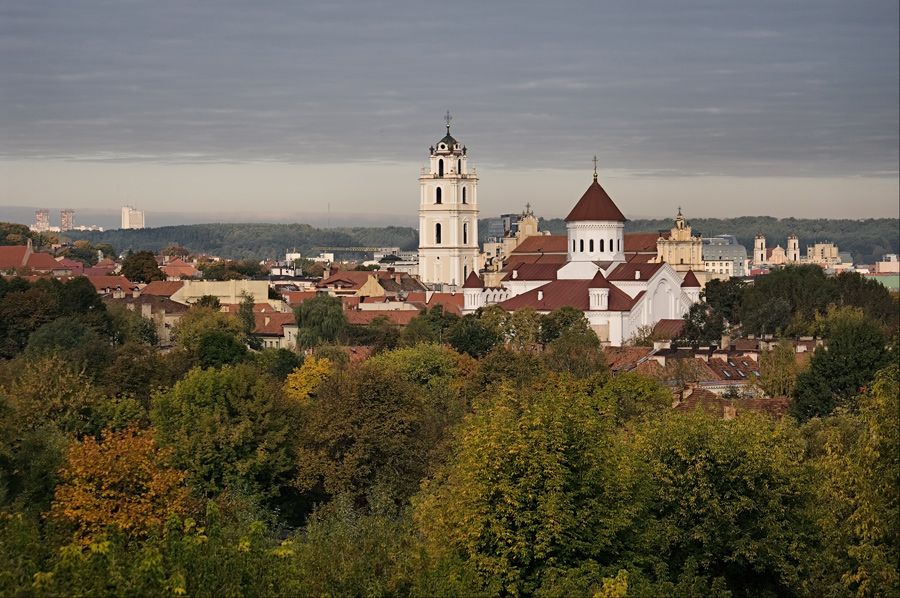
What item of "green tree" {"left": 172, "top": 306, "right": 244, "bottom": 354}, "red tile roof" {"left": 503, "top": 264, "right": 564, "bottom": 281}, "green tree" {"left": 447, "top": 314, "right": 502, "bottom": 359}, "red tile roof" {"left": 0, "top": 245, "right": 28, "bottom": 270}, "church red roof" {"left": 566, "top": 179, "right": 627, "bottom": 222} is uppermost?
"church red roof" {"left": 566, "top": 179, "right": 627, "bottom": 222}

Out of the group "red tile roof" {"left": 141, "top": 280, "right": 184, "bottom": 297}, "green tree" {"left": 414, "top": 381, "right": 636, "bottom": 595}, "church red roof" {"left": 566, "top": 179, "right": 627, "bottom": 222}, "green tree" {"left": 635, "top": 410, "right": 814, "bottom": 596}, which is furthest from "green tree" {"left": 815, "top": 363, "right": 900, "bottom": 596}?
"red tile roof" {"left": 141, "top": 280, "right": 184, "bottom": 297}

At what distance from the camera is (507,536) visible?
20.6m

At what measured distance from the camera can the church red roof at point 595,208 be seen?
9788 centimetres

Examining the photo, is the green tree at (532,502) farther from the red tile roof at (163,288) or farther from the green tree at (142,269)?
the green tree at (142,269)

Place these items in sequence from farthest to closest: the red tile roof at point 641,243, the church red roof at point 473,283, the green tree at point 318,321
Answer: the red tile roof at point 641,243 < the church red roof at point 473,283 < the green tree at point 318,321

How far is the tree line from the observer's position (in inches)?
730

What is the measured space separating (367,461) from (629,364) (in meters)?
23.7

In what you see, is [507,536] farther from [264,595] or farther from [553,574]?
[264,595]

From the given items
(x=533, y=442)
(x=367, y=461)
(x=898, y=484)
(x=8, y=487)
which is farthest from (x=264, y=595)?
(x=367, y=461)

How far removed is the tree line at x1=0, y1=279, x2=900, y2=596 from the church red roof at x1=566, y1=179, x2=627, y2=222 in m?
59.0

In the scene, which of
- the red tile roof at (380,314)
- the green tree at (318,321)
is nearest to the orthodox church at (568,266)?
the red tile roof at (380,314)

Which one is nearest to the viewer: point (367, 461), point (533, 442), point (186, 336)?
point (533, 442)

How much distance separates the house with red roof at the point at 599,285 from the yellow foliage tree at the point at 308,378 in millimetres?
34196

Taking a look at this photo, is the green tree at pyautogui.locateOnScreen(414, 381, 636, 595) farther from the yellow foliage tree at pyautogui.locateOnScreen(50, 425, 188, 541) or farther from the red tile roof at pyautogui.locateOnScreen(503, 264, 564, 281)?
the red tile roof at pyautogui.locateOnScreen(503, 264, 564, 281)
